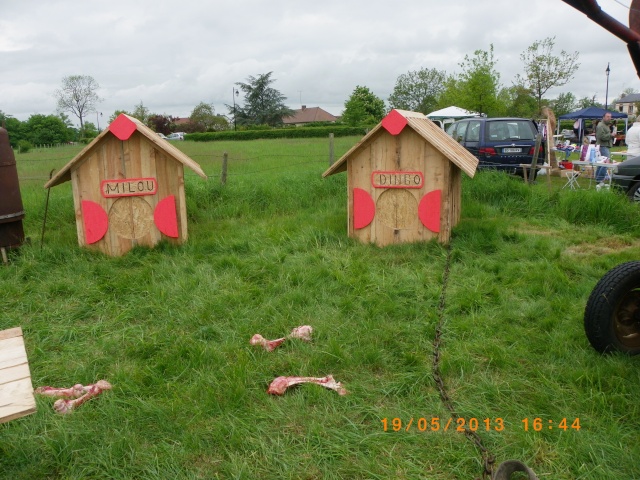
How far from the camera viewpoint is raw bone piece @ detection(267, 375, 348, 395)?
137 inches

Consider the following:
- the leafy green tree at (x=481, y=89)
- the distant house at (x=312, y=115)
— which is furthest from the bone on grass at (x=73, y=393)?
the distant house at (x=312, y=115)

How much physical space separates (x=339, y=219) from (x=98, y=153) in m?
3.37

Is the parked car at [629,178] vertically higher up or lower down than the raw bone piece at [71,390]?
higher up

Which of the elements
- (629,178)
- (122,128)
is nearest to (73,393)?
(122,128)

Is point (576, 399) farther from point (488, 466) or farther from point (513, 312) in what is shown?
point (513, 312)

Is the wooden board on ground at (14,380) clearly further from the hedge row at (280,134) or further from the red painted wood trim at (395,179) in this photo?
the hedge row at (280,134)

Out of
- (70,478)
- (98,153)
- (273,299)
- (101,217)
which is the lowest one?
(70,478)

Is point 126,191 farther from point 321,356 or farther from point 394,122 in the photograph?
point 321,356

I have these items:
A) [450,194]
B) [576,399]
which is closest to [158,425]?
[576,399]

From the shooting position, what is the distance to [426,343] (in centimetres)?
410

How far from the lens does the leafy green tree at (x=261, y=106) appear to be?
253ft

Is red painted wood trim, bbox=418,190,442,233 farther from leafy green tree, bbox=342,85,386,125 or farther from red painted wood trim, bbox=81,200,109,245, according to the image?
leafy green tree, bbox=342,85,386,125

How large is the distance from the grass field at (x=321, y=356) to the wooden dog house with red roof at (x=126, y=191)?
0.97ft

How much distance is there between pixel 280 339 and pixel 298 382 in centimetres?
68
